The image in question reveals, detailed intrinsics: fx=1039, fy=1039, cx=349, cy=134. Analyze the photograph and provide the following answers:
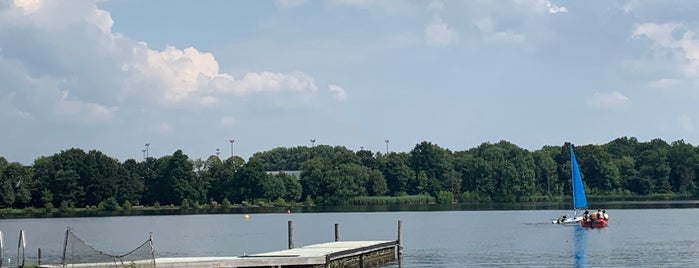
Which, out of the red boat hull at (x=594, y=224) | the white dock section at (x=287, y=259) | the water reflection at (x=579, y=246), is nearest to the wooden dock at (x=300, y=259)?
the white dock section at (x=287, y=259)

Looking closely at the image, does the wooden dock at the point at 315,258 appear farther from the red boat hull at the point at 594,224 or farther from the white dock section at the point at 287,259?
the red boat hull at the point at 594,224

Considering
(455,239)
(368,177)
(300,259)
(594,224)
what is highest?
(368,177)

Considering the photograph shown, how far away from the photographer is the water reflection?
5123cm

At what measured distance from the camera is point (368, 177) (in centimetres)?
15938

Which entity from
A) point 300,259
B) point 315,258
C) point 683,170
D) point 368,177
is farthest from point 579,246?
point 683,170

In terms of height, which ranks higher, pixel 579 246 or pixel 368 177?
pixel 368 177

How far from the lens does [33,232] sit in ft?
287

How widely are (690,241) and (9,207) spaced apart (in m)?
102

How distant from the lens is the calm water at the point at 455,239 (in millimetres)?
52812

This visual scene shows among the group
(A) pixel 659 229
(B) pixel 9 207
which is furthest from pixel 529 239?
(B) pixel 9 207

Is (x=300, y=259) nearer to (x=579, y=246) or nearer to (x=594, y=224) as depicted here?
(x=579, y=246)

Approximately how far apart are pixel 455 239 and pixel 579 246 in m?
9.64

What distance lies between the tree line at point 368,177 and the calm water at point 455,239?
45702mm

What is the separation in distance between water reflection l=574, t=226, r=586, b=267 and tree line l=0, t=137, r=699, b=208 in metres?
78.9
